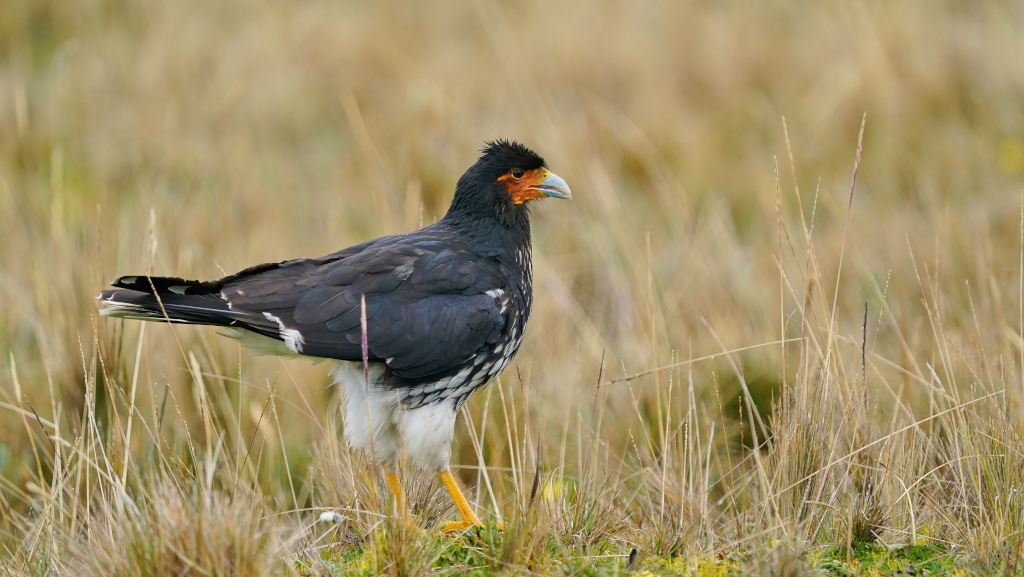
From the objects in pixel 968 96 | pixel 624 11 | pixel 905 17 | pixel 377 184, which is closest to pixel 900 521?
pixel 377 184

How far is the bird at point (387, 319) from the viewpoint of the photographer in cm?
397

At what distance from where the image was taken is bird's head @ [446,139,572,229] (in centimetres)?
463

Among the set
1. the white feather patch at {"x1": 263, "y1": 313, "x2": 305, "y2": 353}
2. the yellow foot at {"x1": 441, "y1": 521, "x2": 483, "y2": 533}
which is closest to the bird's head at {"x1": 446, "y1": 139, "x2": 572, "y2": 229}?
the white feather patch at {"x1": 263, "y1": 313, "x2": 305, "y2": 353}

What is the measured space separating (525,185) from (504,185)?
0.32ft

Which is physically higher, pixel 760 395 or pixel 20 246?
pixel 20 246

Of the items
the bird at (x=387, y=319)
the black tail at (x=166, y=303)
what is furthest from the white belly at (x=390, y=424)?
the black tail at (x=166, y=303)

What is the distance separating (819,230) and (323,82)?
480cm

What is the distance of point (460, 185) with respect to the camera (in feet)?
15.5

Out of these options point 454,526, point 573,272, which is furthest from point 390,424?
point 573,272

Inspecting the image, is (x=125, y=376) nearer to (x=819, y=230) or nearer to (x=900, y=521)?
(x=900, y=521)

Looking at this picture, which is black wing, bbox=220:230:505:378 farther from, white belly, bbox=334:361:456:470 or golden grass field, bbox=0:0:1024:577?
golden grass field, bbox=0:0:1024:577

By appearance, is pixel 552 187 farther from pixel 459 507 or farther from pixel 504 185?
pixel 459 507

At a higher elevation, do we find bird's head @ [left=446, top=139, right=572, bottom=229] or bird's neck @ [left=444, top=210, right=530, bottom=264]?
bird's head @ [left=446, top=139, right=572, bottom=229]

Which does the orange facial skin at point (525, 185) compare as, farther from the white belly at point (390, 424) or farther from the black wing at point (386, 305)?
the white belly at point (390, 424)
